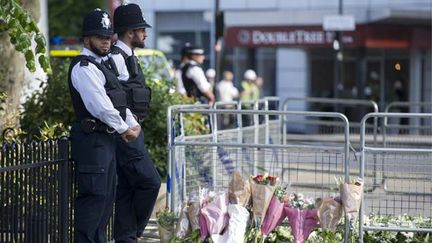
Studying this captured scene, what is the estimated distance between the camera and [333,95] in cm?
3303

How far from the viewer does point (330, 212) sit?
7.48m

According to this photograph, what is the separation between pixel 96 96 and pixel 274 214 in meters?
1.79

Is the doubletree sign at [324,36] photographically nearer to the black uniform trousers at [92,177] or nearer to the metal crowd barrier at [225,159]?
the metal crowd barrier at [225,159]

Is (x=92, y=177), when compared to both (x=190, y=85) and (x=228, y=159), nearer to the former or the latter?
(x=228, y=159)

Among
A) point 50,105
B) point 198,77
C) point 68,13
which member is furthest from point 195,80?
point 68,13

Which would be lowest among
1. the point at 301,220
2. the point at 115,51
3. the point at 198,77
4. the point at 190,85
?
the point at 301,220

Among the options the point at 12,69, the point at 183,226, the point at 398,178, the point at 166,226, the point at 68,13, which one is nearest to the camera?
the point at 183,226

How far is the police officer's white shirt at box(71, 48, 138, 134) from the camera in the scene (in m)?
6.80

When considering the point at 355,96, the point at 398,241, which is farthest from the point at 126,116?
the point at 355,96

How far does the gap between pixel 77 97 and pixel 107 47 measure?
17.7 inches

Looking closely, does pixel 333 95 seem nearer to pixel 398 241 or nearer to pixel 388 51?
pixel 388 51

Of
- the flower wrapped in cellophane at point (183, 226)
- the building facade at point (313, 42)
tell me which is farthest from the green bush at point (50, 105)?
the building facade at point (313, 42)

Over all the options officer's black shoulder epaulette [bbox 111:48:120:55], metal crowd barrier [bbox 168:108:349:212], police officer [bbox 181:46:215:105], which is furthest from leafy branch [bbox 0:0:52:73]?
police officer [bbox 181:46:215:105]

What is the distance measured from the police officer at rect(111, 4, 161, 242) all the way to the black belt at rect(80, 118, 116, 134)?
1.12 feet
